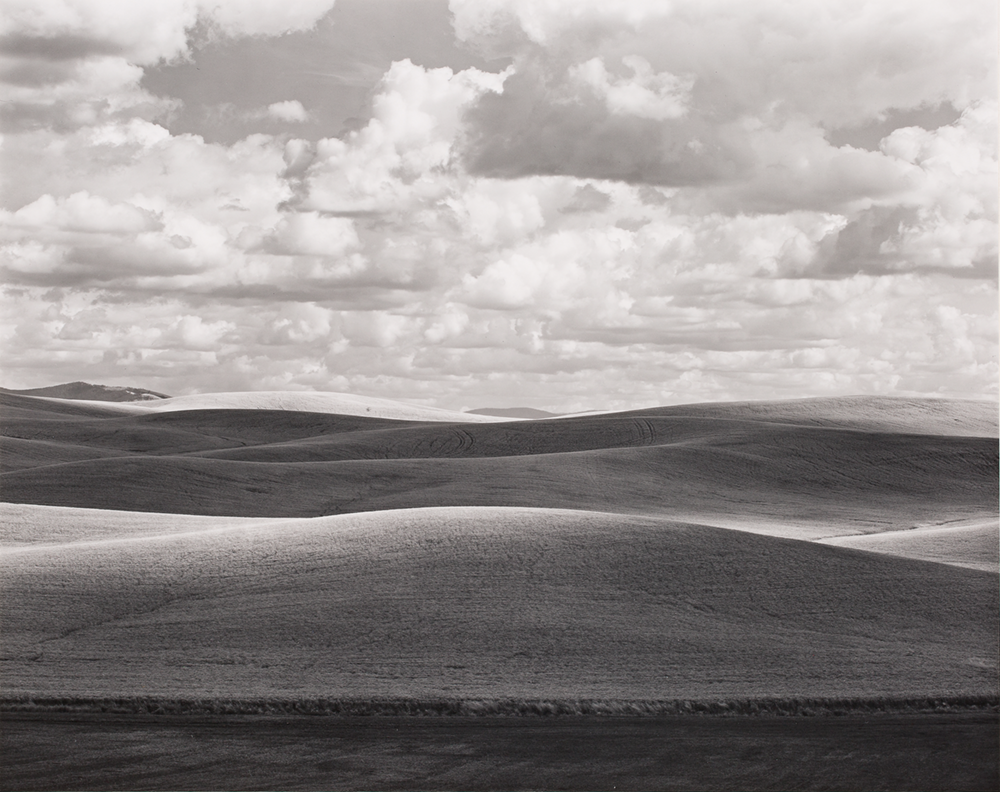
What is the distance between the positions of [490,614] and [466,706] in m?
4.28

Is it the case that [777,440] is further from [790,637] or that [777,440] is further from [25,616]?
[25,616]

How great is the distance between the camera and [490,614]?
68.2 feet

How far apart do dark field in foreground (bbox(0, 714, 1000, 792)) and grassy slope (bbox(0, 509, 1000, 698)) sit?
3.80 ft

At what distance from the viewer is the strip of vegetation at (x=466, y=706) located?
16.2 m

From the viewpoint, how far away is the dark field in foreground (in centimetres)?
1375

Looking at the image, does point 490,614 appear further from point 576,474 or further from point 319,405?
point 319,405

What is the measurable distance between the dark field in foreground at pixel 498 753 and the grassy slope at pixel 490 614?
3.80 ft

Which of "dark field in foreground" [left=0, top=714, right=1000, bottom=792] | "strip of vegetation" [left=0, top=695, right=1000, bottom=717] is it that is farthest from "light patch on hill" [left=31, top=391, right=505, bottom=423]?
"dark field in foreground" [left=0, top=714, right=1000, bottom=792]

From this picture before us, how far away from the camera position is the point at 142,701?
16.4 metres

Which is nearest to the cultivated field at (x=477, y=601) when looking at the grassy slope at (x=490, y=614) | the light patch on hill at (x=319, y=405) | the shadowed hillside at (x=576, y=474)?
the grassy slope at (x=490, y=614)

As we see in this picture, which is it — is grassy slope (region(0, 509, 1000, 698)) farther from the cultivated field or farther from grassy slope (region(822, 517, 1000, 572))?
grassy slope (region(822, 517, 1000, 572))

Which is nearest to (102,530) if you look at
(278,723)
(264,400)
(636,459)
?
(278,723)

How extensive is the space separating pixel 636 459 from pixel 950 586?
28.7 meters

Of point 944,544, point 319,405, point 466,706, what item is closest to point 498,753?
point 466,706
